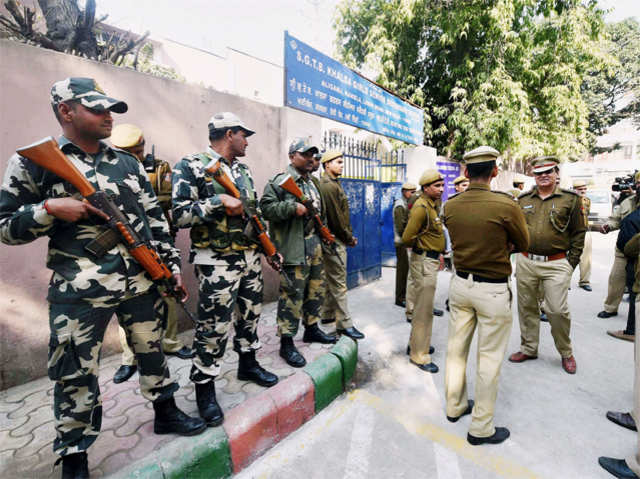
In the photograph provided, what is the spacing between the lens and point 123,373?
8.45 feet

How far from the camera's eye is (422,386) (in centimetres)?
278

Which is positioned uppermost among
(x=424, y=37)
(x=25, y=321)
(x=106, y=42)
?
(x=424, y=37)

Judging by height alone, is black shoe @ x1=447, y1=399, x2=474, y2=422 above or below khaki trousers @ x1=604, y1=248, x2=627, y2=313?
below

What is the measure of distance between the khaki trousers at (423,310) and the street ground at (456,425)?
168 millimetres

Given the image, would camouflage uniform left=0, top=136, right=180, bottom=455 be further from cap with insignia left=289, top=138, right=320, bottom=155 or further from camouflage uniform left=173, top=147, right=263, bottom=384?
cap with insignia left=289, top=138, right=320, bottom=155

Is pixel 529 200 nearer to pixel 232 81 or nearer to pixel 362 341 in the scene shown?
pixel 362 341

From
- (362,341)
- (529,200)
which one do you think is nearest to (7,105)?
(362,341)

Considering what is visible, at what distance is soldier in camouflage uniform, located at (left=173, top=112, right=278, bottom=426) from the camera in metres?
1.98

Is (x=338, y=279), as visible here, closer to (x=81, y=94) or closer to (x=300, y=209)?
(x=300, y=209)

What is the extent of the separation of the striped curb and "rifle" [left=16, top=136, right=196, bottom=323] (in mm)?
783

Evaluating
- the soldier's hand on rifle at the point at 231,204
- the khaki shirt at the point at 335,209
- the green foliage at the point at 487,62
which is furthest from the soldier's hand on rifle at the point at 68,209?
the green foliage at the point at 487,62

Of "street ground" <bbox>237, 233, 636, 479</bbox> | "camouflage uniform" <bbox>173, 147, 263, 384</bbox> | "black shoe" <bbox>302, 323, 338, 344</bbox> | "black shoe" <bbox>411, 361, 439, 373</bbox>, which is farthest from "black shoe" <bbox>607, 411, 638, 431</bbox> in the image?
"camouflage uniform" <bbox>173, 147, 263, 384</bbox>

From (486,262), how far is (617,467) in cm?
132

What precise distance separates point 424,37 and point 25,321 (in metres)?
10.0
